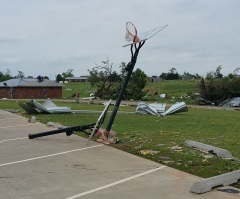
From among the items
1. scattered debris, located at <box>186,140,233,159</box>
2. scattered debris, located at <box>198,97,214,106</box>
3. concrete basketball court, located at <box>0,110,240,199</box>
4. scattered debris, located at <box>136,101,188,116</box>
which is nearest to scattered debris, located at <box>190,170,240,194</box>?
concrete basketball court, located at <box>0,110,240,199</box>

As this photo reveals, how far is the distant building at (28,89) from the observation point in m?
62.8

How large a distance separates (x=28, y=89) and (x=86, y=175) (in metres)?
58.1

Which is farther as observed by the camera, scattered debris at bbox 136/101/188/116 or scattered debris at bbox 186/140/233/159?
scattered debris at bbox 136/101/188/116

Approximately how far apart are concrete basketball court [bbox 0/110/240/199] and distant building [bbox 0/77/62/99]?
5352 cm

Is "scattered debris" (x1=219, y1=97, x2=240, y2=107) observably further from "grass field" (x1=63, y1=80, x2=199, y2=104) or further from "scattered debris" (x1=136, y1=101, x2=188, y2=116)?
"scattered debris" (x1=136, y1=101, x2=188, y2=116)

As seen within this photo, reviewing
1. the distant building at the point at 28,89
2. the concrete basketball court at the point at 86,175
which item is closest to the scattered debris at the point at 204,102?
the distant building at the point at 28,89

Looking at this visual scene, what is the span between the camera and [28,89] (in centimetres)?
6347

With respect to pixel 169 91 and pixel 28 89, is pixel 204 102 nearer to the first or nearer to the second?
pixel 169 91

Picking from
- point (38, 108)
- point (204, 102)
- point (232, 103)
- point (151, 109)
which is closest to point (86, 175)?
point (38, 108)

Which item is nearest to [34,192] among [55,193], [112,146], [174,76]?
[55,193]

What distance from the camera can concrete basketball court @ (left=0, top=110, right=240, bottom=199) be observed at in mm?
6000

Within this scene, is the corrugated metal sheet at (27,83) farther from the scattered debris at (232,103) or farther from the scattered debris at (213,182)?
the scattered debris at (213,182)

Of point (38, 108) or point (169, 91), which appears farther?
point (169, 91)

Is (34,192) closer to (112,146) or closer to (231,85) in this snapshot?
(112,146)
